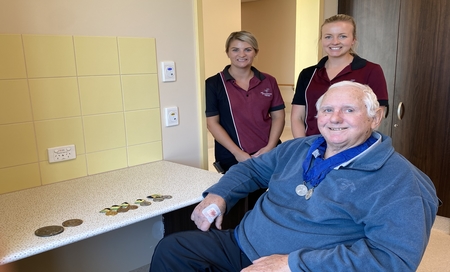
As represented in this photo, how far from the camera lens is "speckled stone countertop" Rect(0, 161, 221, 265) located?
52.0 inches

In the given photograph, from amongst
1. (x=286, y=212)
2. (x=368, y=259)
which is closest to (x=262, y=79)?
(x=286, y=212)

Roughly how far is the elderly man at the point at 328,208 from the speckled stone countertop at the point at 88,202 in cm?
18

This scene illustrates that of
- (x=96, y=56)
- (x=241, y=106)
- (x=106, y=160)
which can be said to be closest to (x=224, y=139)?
(x=241, y=106)

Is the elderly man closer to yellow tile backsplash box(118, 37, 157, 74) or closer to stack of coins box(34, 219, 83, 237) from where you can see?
stack of coins box(34, 219, 83, 237)

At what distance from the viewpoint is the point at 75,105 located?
6.27 feet

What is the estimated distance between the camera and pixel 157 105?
7.27ft

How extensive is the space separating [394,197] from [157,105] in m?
1.42

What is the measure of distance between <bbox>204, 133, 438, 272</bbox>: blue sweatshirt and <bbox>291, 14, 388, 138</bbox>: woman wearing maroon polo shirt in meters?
0.64

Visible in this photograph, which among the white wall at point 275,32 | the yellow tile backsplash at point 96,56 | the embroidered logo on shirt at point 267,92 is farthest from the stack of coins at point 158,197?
the white wall at point 275,32

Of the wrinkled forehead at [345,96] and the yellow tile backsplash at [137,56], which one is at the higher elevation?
the yellow tile backsplash at [137,56]

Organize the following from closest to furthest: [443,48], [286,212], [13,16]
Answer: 1. [286,212]
2. [13,16]
3. [443,48]

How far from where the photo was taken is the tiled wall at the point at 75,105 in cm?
174

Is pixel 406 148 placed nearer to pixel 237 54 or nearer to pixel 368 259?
pixel 237 54

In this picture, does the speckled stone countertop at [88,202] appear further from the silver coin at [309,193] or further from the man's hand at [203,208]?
the silver coin at [309,193]
